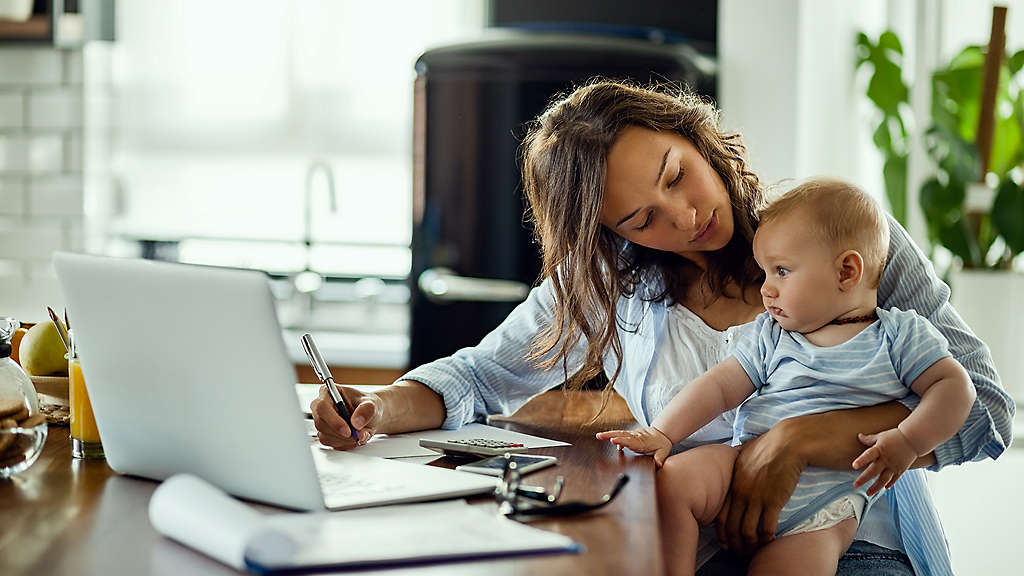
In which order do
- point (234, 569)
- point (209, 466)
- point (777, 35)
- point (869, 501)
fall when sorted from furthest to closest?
point (777, 35) < point (869, 501) < point (209, 466) < point (234, 569)

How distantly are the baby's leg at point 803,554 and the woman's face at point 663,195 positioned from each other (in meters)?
0.44

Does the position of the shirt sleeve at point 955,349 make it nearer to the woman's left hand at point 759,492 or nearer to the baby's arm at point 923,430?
the baby's arm at point 923,430

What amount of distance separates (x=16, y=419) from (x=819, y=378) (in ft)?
3.14

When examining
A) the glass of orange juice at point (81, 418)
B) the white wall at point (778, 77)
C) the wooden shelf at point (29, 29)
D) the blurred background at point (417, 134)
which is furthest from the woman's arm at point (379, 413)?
the wooden shelf at point (29, 29)

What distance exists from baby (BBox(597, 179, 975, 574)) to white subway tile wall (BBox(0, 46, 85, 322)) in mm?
2855

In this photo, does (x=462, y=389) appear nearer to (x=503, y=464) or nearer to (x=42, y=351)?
(x=503, y=464)

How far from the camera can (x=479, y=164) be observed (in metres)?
2.92

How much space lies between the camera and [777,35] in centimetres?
287

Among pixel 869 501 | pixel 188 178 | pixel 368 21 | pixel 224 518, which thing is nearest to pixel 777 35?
pixel 368 21

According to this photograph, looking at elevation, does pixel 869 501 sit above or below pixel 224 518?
below

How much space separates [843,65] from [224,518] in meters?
2.60

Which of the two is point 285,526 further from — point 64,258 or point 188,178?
point 188,178

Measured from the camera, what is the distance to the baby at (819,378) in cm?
132

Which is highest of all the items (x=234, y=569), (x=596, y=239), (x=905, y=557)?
(x=596, y=239)
